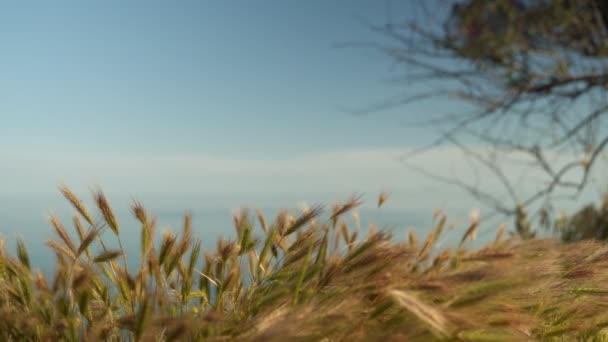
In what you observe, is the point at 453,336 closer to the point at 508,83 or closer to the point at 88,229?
the point at 88,229

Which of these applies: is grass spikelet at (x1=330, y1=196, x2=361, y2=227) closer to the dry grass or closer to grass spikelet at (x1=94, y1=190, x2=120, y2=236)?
the dry grass

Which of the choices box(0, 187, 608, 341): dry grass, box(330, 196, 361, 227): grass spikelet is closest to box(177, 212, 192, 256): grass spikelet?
box(0, 187, 608, 341): dry grass

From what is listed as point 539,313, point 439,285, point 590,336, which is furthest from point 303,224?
point 590,336

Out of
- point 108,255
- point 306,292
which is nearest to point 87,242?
point 108,255

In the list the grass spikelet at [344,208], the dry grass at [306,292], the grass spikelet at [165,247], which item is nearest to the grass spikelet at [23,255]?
the dry grass at [306,292]

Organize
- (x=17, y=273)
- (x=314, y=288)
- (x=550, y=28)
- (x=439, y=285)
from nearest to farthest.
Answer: (x=439, y=285), (x=314, y=288), (x=17, y=273), (x=550, y=28)

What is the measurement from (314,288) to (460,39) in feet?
17.8

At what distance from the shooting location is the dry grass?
1193 mm

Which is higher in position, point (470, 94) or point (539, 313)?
point (470, 94)

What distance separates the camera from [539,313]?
5.66 ft

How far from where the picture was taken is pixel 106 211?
155 centimetres

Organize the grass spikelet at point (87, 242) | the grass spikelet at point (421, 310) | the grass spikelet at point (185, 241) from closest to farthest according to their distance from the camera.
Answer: the grass spikelet at point (421, 310) < the grass spikelet at point (87, 242) < the grass spikelet at point (185, 241)

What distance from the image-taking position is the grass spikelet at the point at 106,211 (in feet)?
5.04

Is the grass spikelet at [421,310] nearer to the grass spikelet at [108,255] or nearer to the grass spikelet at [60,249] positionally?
the grass spikelet at [108,255]
